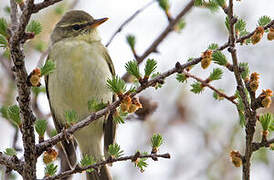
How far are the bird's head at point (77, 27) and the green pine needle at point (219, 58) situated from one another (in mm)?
2681

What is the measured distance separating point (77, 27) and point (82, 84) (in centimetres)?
116

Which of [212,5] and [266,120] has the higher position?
[212,5]

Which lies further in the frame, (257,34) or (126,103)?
(126,103)

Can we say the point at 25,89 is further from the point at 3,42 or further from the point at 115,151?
the point at 115,151

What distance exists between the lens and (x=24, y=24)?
7.93 ft

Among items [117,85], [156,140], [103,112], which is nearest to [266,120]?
[156,140]

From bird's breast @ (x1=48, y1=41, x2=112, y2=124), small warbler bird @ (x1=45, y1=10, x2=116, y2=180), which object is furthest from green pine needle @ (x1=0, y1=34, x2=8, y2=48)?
bird's breast @ (x1=48, y1=41, x2=112, y2=124)

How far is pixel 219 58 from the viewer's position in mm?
2775

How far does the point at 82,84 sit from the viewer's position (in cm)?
458

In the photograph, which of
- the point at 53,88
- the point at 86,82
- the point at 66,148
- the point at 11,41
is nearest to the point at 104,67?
the point at 86,82

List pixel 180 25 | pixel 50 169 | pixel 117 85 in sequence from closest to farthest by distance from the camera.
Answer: pixel 117 85, pixel 50 169, pixel 180 25

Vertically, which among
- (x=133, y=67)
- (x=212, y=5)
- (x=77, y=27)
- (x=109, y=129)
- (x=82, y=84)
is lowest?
(x=133, y=67)

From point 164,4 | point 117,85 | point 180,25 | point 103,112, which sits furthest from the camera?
point 180,25

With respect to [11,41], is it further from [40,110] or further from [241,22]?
[40,110]
